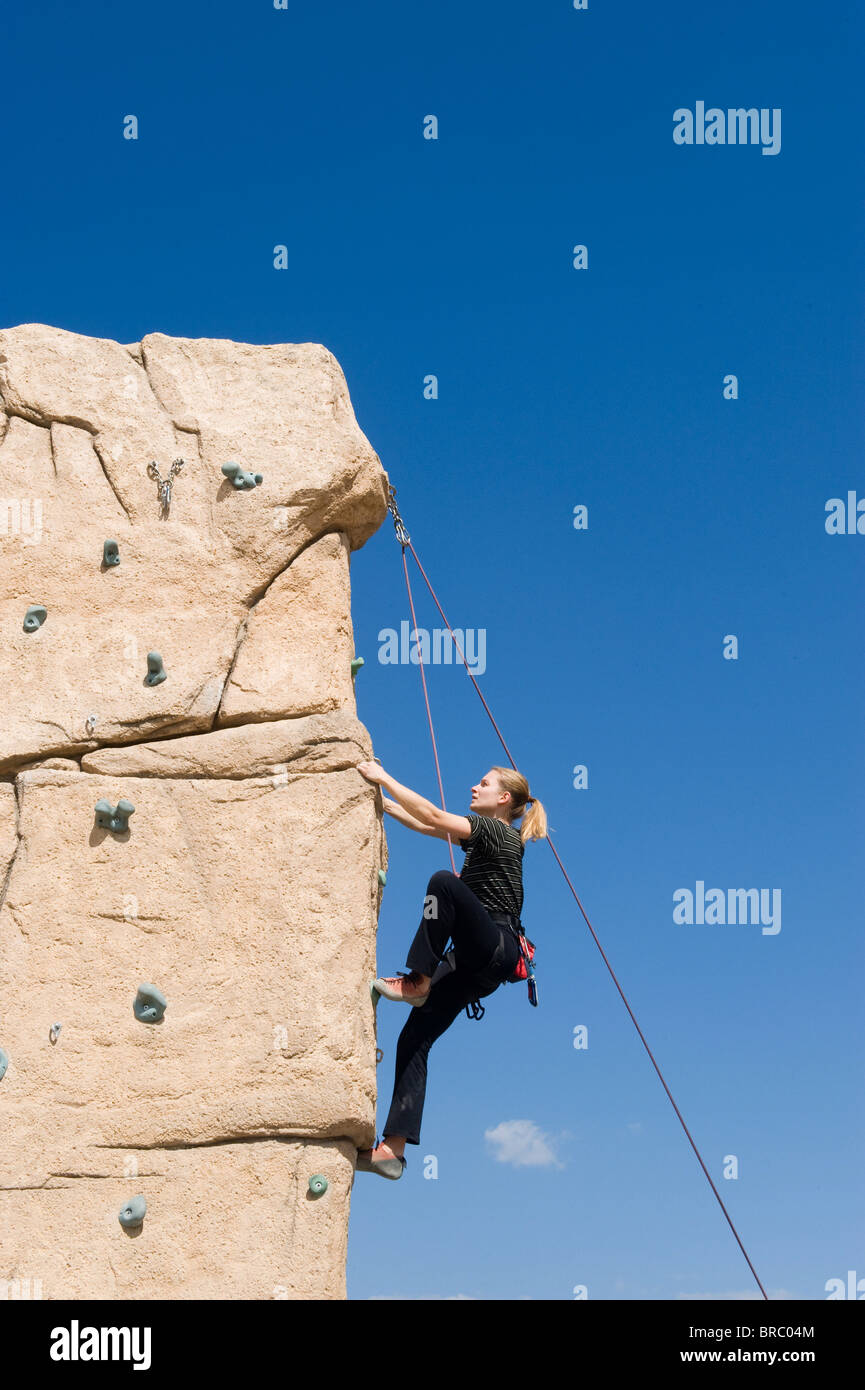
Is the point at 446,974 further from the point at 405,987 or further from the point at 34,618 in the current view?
the point at 34,618

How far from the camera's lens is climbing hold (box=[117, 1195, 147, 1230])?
5203 millimetres

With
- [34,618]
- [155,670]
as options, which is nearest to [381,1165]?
[155,670]

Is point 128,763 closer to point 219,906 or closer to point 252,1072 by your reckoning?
point 219,906

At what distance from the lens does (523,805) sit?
651 centimetres

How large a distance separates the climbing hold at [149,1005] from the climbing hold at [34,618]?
5.08ft

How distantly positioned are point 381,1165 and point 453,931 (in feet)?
3.12

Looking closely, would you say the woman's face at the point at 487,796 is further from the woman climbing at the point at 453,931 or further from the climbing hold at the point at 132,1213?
the climbing hold at the point at 132,1213

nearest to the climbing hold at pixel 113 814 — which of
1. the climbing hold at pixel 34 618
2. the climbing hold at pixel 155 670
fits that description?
the climbing hold at pixel 155 670

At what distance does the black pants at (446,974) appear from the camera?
593 cm

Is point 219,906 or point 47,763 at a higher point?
point 47,763
